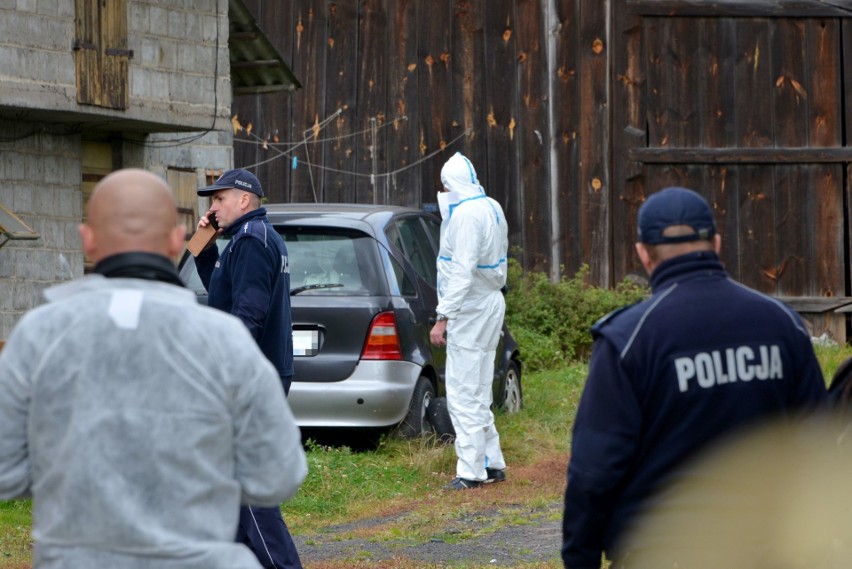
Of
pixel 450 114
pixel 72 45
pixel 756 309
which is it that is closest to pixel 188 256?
pixel 72 45

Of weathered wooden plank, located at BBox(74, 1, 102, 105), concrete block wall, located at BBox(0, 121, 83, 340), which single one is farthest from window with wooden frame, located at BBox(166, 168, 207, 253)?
weathered wooden plank, located at BBox(74, 1, 102, 105)

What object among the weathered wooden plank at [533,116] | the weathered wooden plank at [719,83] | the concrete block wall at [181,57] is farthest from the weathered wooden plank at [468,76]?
the concrete block wall at [181,57]

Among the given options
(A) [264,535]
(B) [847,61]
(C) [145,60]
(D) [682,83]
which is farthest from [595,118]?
(A) [264,535]

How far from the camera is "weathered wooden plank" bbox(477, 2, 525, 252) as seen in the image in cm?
1496

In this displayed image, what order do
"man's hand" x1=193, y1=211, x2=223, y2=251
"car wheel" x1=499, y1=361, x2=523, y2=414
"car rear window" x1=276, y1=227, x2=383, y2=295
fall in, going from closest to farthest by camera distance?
"man's hand" x1=193, y1=211, x2=223, y2=251
"car rear window" x1=276, y1=227, x2=383, y2=295
"car wheel" x1=499, y1=361, x2=523, y2=414

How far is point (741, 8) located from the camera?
14.6m

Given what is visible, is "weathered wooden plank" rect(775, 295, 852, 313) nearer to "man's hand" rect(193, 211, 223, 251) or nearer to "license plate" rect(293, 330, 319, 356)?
"license plate" rect(293, 330, 319, 356)

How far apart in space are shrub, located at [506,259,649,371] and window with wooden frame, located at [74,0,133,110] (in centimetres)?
479

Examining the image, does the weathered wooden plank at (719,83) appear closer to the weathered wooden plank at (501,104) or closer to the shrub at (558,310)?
the shrub at (558,310)

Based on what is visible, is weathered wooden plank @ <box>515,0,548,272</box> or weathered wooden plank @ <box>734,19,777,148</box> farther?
weathered wooden plank @ <box>515,0,548,272</box>

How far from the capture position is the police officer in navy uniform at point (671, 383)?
12.0ft

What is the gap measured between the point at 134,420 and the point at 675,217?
64.3 inches

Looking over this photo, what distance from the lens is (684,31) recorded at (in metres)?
14.7

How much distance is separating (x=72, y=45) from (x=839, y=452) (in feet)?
30.1
